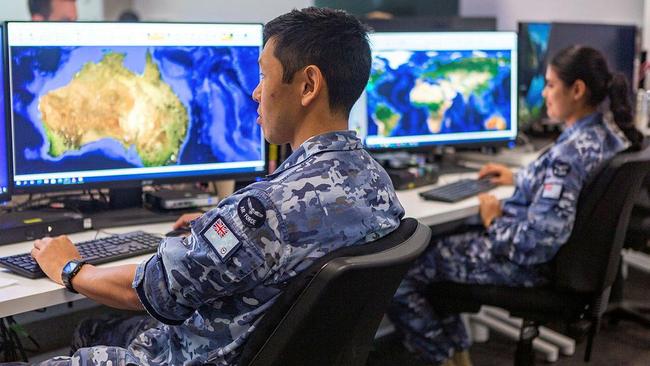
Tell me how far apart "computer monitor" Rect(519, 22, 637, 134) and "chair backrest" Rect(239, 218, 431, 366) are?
6.80ft

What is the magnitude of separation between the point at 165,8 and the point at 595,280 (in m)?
4.75

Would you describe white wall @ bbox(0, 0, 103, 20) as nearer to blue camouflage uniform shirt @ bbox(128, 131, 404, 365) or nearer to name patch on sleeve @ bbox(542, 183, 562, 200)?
name patch on sleeve @ bbox(542, 183, 562, 200)

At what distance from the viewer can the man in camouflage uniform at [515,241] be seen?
7.34 ft

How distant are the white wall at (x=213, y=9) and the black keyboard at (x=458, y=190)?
1780 mm

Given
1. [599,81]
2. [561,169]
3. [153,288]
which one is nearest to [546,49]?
[599,81]

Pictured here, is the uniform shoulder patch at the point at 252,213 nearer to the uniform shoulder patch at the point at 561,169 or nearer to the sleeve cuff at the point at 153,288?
the sleeve cuff at the point at 153,288

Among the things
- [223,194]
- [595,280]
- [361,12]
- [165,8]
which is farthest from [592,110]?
[165,8]

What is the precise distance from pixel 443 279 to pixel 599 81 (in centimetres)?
75

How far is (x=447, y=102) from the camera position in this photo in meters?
2.80

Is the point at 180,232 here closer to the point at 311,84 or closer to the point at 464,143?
the point at 311,84

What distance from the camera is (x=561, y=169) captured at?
2244 mm

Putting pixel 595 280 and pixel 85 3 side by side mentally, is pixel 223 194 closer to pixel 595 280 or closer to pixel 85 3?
pixel 595 280

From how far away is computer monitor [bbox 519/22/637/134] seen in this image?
3221 mm

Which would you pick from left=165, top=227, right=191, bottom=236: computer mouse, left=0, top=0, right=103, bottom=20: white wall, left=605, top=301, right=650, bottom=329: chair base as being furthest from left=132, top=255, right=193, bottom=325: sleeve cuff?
left=0, top=0, right=103, bottom=20: white wall
